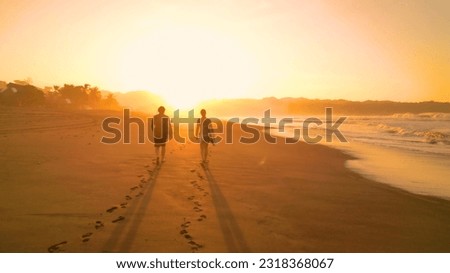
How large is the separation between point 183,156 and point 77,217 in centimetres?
924

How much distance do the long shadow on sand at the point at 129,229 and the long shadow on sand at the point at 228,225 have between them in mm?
1565

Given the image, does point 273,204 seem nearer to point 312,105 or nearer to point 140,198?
point 140,198

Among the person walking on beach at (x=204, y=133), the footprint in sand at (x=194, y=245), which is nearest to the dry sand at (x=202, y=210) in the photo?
the footprint in sand at (x=194, y=245)

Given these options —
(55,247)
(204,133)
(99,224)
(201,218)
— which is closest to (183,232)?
(201,218)

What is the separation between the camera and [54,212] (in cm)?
689

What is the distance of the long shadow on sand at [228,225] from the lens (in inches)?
225

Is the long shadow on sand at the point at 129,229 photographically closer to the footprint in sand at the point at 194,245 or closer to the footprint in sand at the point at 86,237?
the footprint in sand at the point at 86,237

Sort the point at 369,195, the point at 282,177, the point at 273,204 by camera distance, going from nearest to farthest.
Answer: the point at 273,204 < the point at 369,195 < the point at 282,177

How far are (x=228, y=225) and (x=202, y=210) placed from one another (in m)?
1.03

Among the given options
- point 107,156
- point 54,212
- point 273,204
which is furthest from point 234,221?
point 107,156

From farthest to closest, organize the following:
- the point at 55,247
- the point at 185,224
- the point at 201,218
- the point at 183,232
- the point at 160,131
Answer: the point at 160,131 < the point at 201,218 < the point at 185,224 < the point at 183,232 < the point at 55,247

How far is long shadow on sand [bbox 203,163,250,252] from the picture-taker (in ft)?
18.7

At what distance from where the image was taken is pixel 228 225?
657cm

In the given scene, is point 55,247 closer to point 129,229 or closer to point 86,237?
point 86,237
